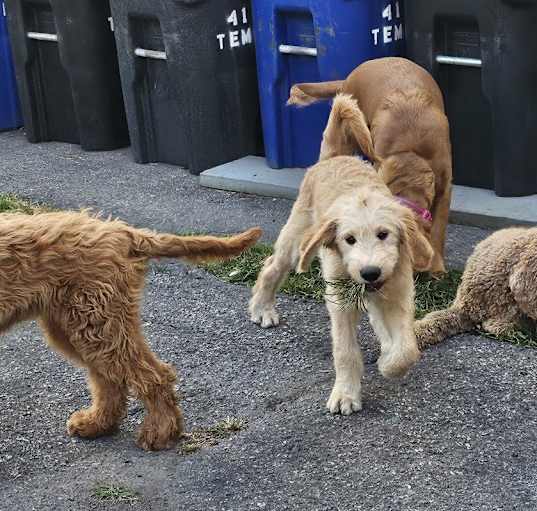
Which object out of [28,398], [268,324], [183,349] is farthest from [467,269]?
[28,398]

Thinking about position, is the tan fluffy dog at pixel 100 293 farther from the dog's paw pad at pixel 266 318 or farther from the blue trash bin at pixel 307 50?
the blue trash bin at pixel 307 50

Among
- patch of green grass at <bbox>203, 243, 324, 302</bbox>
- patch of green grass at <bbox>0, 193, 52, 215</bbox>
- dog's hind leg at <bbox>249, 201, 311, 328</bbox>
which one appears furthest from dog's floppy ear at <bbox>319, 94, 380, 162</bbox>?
patch of green grass at <bbox>0, 193, 52, 215</bbox>

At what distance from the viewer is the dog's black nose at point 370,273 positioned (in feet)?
15.1

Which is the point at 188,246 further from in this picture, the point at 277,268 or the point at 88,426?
the point at 277,268

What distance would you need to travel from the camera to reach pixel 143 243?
4594 mm

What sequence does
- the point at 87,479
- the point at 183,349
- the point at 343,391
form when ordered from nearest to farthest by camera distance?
the point at 87,479 < the point at 343,391 < the point at 183,349

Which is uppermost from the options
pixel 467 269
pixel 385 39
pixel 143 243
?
pixel 385 39

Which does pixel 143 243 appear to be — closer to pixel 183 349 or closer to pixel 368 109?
pixel 183 349

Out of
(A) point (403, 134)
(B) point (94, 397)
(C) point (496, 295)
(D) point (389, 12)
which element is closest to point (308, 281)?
(A) point (403, 134)

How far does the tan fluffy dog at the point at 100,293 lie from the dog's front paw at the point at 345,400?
2.17 feet

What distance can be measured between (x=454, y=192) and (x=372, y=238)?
2.75 m

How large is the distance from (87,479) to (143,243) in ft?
3.14

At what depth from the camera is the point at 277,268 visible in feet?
19.0

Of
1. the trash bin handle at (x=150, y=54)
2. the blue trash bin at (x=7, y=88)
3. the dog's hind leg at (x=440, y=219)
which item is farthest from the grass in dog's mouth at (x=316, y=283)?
the blue trash bin at (x=7, y=88)
